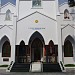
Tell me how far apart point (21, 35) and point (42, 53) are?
4.03 m

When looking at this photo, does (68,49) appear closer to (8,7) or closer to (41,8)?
(41,8)

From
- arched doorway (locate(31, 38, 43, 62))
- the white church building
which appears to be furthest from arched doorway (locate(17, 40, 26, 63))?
arched doorway (locate(31, 38, 43, 62))

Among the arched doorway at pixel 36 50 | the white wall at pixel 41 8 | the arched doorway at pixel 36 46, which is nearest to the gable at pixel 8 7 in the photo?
the white wall at pixel 41 8

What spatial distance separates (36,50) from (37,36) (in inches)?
77.5

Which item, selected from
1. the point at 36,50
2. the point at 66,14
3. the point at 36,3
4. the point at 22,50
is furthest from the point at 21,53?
the point at 66,14

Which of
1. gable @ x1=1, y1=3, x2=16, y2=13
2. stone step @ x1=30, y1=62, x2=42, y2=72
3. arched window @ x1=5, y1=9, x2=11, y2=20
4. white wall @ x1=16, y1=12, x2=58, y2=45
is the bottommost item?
stone step @ x1=30, y1=62, x2=42, y2=72

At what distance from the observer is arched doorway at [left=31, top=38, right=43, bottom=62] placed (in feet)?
81.1

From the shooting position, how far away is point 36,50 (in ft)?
81.3

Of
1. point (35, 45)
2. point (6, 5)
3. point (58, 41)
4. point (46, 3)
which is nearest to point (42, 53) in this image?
point (35, 45)

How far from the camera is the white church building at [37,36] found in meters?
23.2

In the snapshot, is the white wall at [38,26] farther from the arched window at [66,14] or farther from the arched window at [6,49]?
the arched window at [66,14]

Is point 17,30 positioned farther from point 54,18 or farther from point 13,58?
point 54,18

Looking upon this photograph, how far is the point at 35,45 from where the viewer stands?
24.9 metres

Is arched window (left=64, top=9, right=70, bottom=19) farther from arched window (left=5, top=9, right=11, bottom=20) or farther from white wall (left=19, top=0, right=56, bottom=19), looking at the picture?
arched window (left=5, top=9, right=11, bottom=20)
